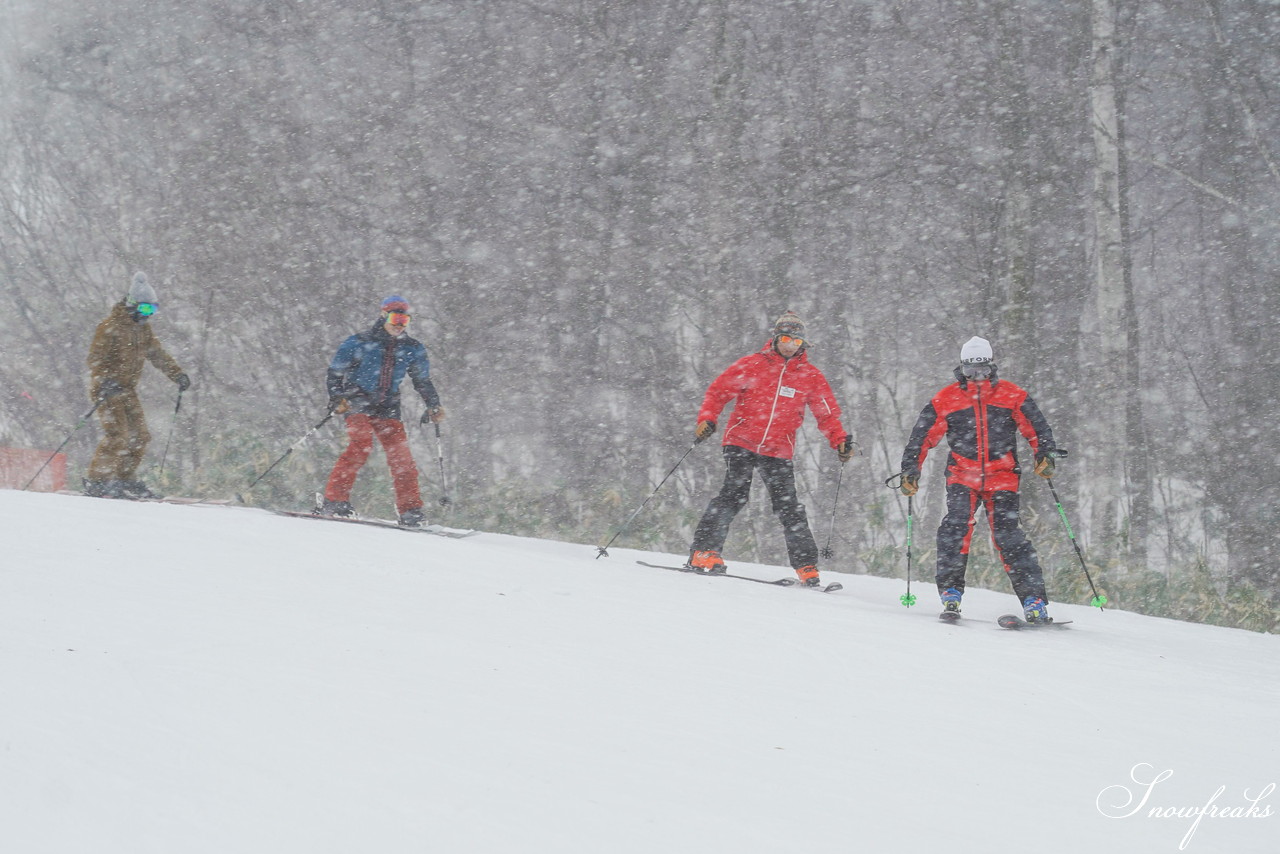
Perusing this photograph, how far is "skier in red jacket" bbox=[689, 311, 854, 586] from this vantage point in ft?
26.3

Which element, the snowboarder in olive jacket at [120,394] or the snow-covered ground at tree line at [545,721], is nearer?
the snow-covered ground at tree line at [545,721]

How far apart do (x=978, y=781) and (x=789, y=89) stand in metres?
10.7

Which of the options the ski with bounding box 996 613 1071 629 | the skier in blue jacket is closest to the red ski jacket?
the ski with bounding box 996 613 1071 629

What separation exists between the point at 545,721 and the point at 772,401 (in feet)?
15.7

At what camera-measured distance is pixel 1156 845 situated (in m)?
3.00

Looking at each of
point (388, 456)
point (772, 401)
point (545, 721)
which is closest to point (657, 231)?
point (388, 456)

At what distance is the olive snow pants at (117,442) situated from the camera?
8672 mm

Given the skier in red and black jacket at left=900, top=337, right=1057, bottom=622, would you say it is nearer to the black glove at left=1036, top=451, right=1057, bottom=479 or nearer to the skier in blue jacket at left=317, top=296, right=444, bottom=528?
the black glove at left=1036, top=451, right=1057, bottom=479

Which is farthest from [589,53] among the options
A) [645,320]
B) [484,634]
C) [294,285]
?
[484,634]

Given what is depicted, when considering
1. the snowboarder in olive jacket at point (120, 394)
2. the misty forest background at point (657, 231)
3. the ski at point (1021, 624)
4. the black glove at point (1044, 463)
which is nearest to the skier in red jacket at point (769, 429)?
the black glove at point (1044, 463)

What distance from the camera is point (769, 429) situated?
26.4 ft

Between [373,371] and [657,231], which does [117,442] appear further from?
[657,231]

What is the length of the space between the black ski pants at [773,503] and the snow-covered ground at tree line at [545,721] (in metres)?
1.74

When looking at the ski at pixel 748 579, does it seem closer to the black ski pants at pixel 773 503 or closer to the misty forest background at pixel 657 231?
the black ski pants at pixel 773 503
